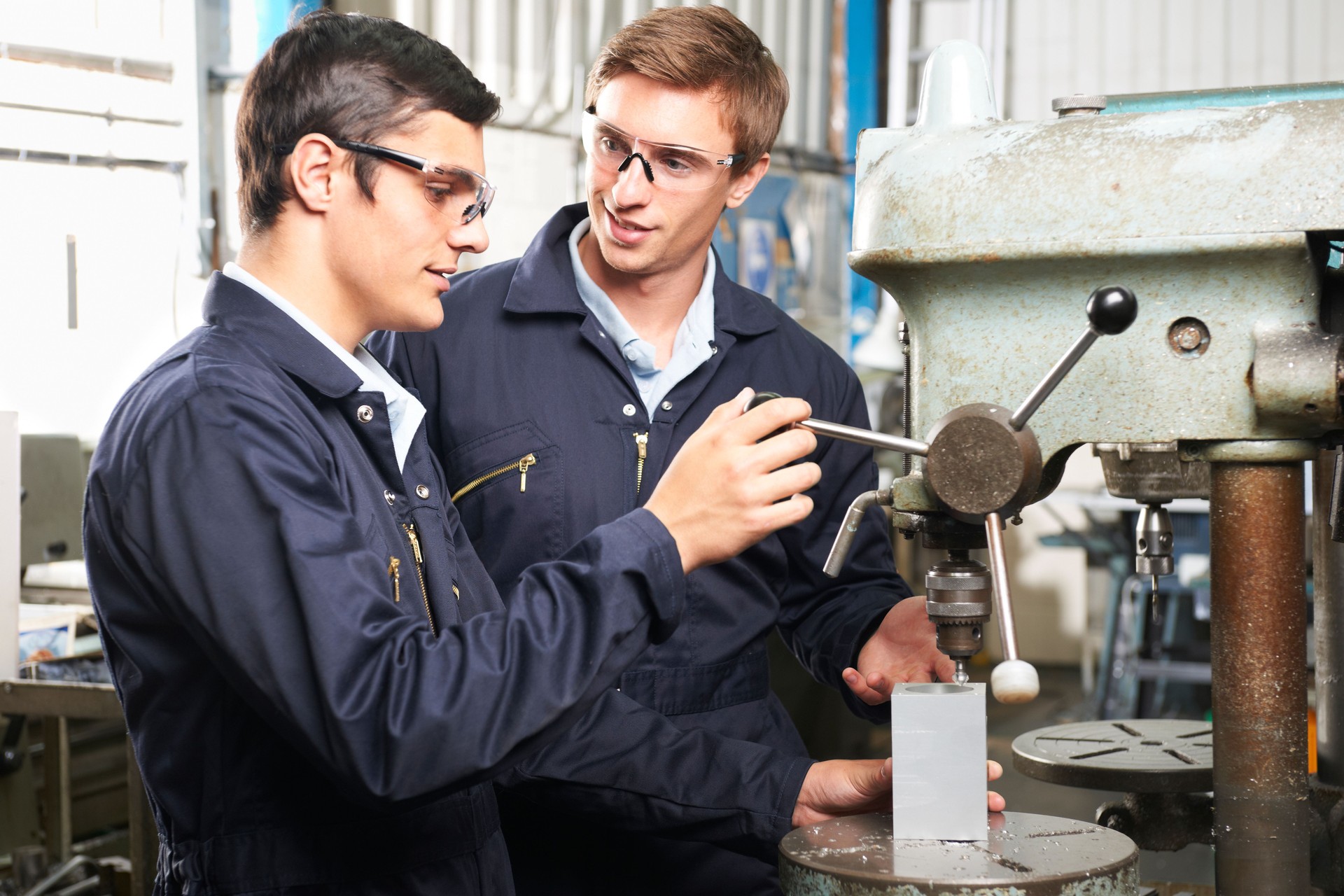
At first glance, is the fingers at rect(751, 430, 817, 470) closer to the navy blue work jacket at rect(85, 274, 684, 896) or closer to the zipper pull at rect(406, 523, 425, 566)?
the navy blue work jacket at rect(85, 274, 684, 896)

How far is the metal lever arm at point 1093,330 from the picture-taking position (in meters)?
0.85

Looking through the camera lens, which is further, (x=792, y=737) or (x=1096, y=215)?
(x=792, y=737)

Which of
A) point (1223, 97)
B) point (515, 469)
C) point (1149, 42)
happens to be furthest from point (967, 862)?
point (1149, 42)

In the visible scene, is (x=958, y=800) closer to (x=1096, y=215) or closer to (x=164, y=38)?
(x=1096, y=215)

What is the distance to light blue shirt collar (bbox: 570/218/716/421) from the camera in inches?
58.9

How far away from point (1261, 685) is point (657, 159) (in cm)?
85

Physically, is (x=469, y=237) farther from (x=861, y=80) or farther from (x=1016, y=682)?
→ (x=861, y=80)

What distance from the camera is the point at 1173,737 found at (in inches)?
55.8

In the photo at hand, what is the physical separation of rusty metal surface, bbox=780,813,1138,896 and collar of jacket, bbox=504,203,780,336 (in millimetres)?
666

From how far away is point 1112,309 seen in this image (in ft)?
2.79

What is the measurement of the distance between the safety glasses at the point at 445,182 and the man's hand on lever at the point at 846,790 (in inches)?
22.0

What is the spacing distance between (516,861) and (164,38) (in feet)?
9.53

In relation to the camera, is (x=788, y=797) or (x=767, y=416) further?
(x=788, y=797)

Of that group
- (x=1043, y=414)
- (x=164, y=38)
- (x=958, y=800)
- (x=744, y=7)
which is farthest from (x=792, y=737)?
(x=744, y=7)
